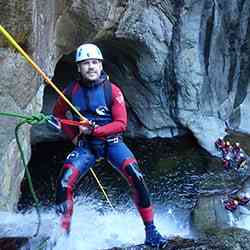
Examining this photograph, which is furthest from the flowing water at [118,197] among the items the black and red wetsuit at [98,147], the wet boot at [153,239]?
the wet boot at [153,239]

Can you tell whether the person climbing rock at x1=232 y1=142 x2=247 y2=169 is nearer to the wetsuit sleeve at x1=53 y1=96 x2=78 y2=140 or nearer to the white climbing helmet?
the wetsuit sleeve at x1=53 y1=96 x2=78 y2=140

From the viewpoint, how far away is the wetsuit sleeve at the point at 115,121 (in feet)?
17.2

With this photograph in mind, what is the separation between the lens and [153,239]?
18.0ft

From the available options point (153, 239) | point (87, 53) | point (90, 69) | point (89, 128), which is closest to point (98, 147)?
point (89, 128)

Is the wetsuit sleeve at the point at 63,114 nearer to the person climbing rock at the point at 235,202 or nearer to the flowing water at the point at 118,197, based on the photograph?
the flowing water at the point at 118,197

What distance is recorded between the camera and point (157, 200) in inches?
430

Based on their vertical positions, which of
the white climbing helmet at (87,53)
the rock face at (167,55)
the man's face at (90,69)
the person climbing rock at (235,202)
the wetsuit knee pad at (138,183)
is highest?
the rock face at (167,55)

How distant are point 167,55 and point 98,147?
26.2ft

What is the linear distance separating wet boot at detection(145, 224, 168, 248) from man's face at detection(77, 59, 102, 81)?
1.84m

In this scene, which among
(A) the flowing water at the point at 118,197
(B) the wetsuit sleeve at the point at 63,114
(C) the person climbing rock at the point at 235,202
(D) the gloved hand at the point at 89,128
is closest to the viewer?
(D) the gloved hand at the point at 89,128

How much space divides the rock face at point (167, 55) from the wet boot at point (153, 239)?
9.98ft

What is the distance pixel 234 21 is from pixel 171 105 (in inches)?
133

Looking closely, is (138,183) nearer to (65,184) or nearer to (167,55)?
(65,184)

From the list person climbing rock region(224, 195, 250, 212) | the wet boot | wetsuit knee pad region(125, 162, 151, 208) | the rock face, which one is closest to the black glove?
wetsuit knee pad region(125, 162, 151, 208)
